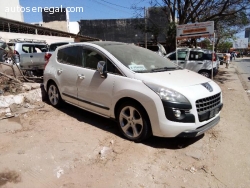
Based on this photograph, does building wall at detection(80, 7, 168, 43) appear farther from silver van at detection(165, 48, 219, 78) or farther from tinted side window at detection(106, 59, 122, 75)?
tinted side window at detection(106, 59, 122, 75)

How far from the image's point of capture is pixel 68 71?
4859 millimetres

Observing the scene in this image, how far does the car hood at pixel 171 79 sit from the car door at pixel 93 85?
0.61 m

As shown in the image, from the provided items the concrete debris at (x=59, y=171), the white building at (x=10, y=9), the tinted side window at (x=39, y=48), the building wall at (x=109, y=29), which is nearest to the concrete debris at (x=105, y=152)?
the concrete debris at (x=59, y=171)

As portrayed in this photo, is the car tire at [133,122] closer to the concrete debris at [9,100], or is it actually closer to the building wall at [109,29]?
the concrete debris at [9,100]

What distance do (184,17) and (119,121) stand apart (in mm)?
10897

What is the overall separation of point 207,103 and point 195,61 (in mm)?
8065

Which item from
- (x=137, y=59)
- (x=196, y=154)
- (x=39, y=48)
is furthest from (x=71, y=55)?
(x=39, y=48)

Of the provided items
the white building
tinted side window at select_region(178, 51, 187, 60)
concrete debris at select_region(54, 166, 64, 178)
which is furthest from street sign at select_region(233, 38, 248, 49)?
concrete debris at select_region(54, 166, 64, 178)

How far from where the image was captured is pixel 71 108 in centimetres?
560

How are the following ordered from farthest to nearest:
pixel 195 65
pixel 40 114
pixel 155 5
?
pixel 155 5, pixel 195 65, pixel 40 114

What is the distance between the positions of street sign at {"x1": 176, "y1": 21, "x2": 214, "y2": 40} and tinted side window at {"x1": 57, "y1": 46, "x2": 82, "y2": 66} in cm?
626

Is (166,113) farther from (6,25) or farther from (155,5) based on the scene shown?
(6,25)

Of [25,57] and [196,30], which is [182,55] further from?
[25,57]

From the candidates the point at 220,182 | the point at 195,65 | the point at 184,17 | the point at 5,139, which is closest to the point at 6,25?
the point at 184,17
